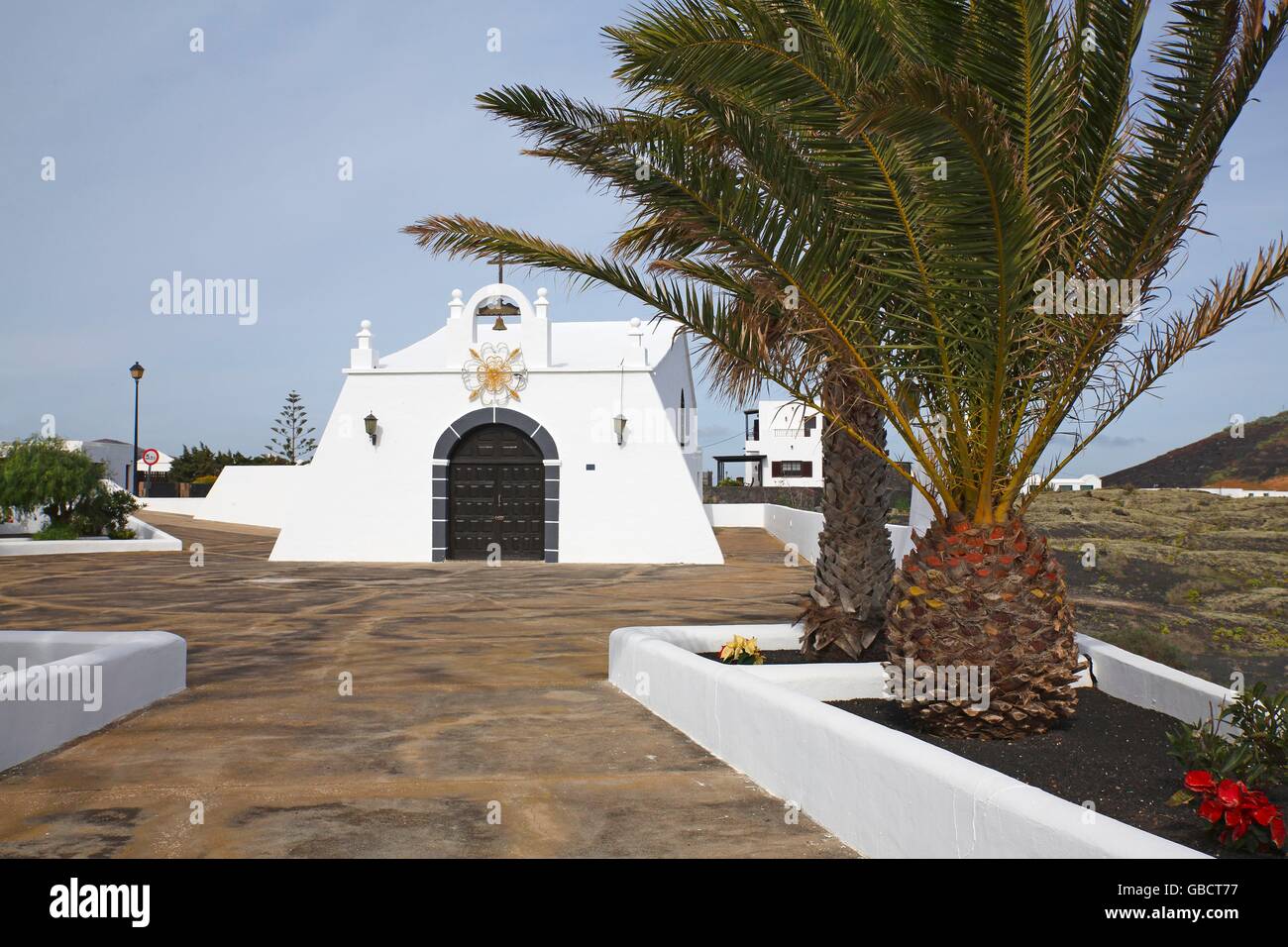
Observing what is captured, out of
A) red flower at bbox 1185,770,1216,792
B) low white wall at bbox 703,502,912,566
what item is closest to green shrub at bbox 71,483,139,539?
low white wall at bbox 703,502,912,566

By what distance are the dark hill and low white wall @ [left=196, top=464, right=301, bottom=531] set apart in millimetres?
25540

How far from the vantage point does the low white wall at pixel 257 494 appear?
112 feet

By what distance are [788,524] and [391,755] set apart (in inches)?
792

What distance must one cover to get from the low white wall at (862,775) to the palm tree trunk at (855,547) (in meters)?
0.60

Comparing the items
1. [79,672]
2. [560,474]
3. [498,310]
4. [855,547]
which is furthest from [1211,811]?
[498,310]

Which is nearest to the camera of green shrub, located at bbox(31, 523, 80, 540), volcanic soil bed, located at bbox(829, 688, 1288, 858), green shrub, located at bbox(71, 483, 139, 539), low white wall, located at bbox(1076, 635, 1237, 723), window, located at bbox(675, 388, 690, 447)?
volcanic soil bed, located at bbox(829, 688, 1288, 858)

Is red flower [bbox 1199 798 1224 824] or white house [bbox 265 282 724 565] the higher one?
white house [bbox 265 282 724 565]

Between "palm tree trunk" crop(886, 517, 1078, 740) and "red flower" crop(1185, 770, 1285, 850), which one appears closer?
"red flower" crop(1185, 770, 1285, 850)

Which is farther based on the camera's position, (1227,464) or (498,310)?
(1227,464)

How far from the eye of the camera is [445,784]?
204 inches

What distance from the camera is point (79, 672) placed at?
20.6 ft

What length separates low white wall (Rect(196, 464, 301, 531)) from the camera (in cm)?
3416

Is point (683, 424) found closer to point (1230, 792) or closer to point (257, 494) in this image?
point (257, 494)

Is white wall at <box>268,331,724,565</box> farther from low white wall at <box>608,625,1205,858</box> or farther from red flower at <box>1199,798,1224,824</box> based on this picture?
red flower at <box>1199,798,1224,824</box>
